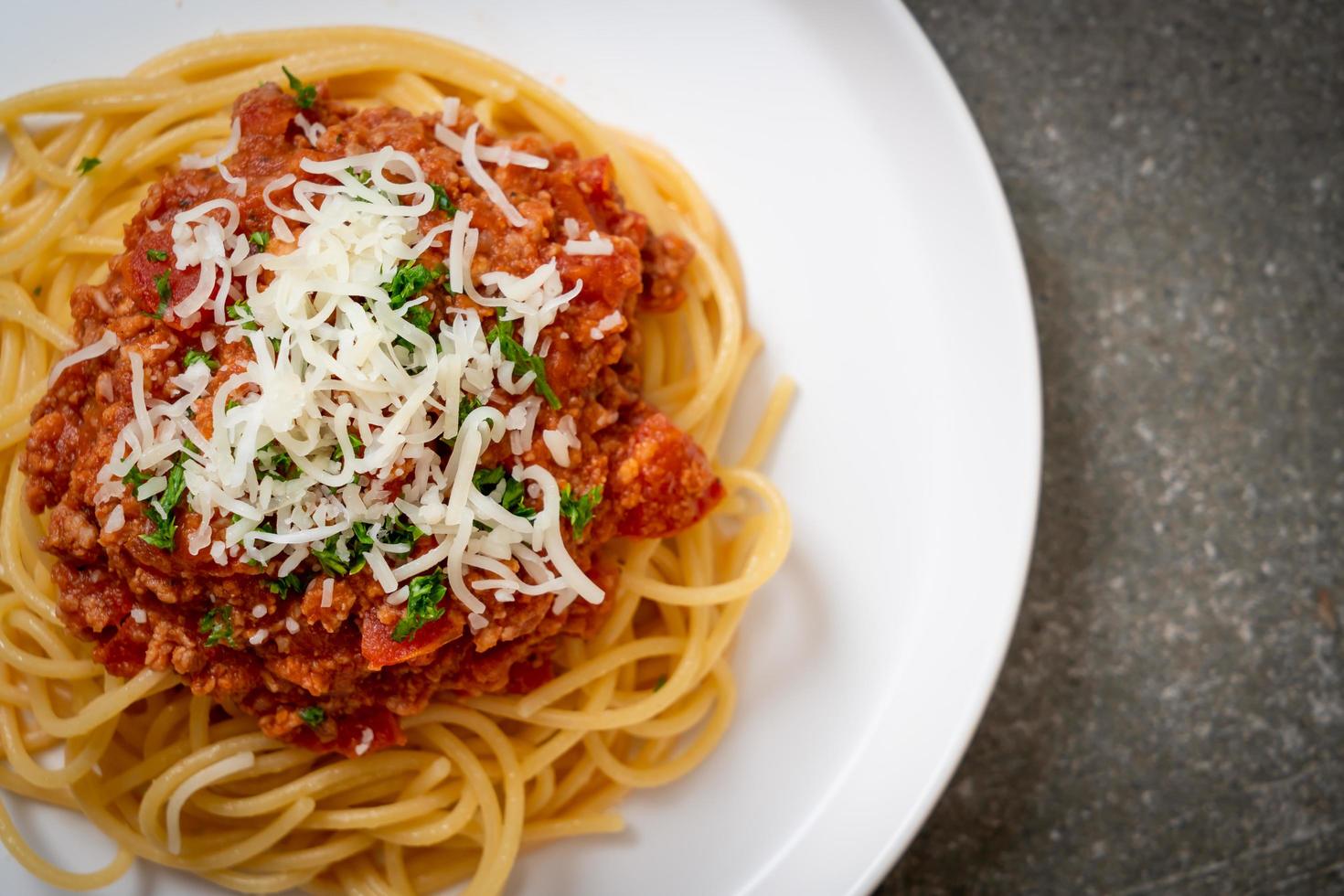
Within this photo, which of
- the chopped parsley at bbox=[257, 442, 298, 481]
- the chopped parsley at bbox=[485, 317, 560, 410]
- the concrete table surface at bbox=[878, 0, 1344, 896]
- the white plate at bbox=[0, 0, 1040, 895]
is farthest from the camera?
the concrete table surface at bbox=[878, 0, 1344, 896]

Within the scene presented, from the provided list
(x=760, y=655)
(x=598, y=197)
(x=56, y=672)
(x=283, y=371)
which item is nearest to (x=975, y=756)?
(x=760, y=655)

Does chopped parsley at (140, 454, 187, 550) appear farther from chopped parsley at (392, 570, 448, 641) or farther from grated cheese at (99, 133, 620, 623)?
chopped parsley at (392, 570, 448, 641)

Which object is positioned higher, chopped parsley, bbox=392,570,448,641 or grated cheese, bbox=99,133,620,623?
grated cheese, bbox=99,133,620,623

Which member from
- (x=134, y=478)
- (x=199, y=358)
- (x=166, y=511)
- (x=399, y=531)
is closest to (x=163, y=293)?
(x=199, y=358)

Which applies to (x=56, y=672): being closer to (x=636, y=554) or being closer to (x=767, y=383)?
(x=636, y=554)

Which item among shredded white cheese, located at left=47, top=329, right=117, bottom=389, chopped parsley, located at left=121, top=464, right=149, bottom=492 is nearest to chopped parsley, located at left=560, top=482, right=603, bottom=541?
chopped parsley, located at left=121, top=464, right=149, bottom=492

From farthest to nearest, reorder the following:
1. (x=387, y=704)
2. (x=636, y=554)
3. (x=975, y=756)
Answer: (x=975, y=756) → (x=636, y=554) → (x=387, y=704)

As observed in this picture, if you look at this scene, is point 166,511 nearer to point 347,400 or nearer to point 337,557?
point 337,557
